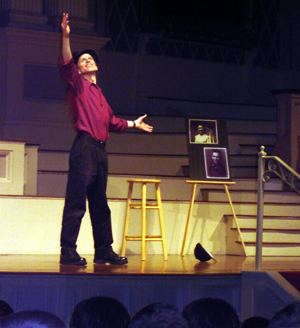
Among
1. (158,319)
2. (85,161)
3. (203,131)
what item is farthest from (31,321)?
(203,131)

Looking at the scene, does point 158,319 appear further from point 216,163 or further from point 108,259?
point 216,163

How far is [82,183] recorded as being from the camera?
14.5ft

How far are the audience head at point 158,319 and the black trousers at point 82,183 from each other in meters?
1.36

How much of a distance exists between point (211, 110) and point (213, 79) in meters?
0.58

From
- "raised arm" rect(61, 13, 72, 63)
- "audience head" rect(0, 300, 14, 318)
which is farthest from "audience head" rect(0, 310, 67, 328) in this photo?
"raised arm" rect(61, 13, 72, 63)

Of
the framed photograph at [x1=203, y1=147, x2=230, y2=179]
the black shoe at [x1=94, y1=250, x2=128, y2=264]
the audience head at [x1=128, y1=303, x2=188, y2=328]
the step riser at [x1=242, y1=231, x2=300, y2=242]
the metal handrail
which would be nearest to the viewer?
the audience head at [x1=128, y1=303, x2=188, y2=328]

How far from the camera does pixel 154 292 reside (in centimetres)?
411

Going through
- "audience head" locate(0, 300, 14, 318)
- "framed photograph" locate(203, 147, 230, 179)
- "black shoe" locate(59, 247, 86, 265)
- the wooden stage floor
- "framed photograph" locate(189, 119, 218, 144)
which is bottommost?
"audience head" locate(0, 300, 14, 318)

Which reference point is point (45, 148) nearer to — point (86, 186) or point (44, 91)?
point (44, 91)

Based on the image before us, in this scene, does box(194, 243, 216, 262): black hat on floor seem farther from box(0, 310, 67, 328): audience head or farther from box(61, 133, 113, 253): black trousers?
box(0, 310, 67, 328): audience head

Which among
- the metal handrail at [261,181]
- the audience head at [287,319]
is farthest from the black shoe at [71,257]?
the audience head at [287,319]

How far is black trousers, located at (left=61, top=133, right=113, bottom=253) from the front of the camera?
4.43 m

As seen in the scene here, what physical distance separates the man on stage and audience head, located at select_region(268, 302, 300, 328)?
1603 mm

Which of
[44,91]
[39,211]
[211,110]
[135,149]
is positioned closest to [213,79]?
[211,110]
